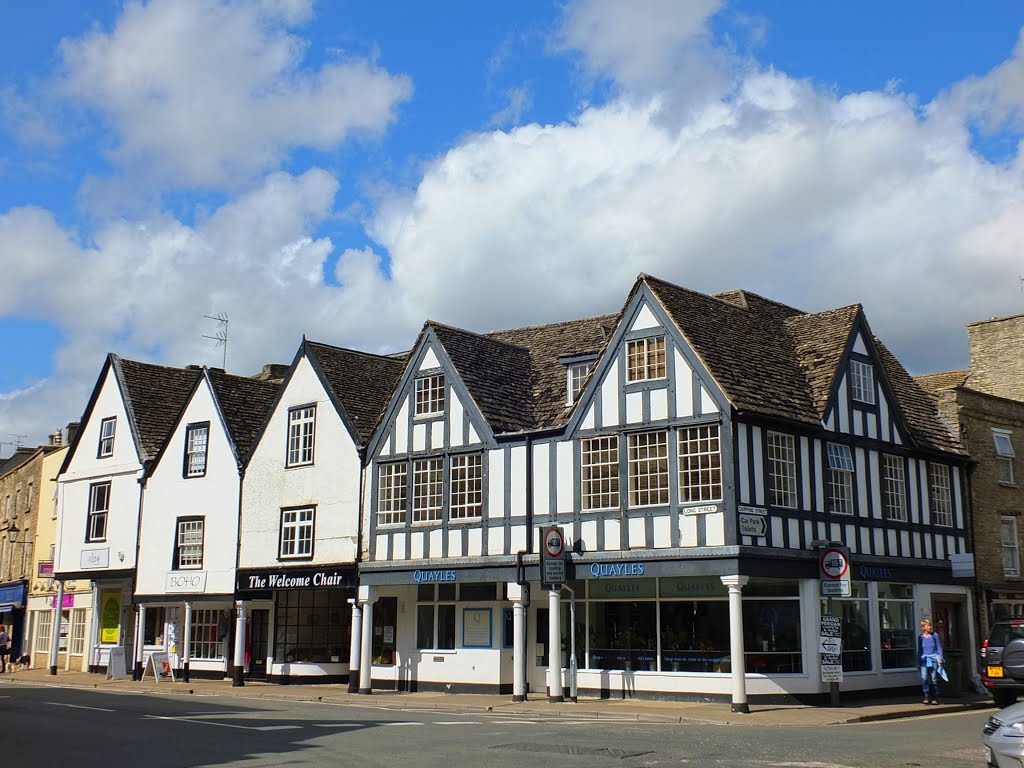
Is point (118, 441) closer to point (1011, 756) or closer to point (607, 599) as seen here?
point (607, 599)

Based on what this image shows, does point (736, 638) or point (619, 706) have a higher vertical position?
point (736, 638)

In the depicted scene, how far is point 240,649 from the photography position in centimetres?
3234

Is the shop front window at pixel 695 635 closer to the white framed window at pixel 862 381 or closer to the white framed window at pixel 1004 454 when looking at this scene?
the white framed window at pixel 862 381

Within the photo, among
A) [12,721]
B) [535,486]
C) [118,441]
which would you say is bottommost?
[12,721]

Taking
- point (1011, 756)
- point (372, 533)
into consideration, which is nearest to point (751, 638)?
point (372, 533)

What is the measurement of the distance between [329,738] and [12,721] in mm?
6980

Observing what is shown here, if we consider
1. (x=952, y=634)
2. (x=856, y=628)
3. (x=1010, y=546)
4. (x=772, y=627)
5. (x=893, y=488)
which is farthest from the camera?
(x=1010, y=546)

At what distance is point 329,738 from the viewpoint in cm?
1698

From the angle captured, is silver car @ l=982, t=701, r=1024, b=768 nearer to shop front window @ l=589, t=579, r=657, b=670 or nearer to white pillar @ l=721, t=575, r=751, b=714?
white pillar @ l=721, t=575, r=751, b=714

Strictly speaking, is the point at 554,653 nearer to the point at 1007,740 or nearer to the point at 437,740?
the point at 437,740

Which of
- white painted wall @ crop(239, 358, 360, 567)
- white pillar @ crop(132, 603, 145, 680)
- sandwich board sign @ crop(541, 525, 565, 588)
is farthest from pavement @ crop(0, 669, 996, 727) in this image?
white painted wall @ crop(239, 358, 360, 567)

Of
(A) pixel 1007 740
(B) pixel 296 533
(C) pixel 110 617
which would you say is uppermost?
(B) pixel 296 533

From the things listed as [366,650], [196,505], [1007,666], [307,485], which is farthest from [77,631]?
[1007,666]

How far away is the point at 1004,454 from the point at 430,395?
55.6ft
